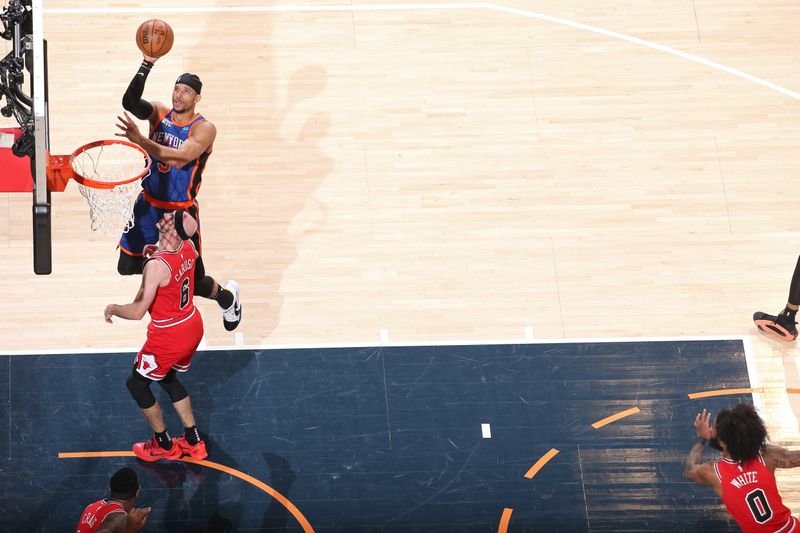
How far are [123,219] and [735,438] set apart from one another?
5.27m

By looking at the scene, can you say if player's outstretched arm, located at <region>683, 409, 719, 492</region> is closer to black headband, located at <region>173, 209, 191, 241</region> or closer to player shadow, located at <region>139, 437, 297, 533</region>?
player shadow, located at <region>139, 437, 297, 533</region>

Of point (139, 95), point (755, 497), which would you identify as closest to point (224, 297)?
point (139, 95)

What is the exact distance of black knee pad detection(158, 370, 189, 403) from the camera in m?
6.96

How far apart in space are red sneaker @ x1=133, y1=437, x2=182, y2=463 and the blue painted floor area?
0.28 ft

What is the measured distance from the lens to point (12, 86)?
7.12 meters

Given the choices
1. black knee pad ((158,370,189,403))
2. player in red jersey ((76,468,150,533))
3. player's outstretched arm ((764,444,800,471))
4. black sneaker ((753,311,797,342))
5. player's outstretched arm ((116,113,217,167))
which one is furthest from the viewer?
black sneaker ((753,311,797,342))

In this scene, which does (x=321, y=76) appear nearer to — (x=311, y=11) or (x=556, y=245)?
(x=311, y=11)

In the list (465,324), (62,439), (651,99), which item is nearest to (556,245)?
(465,324)

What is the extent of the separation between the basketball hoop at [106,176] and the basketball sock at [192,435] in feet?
5.56

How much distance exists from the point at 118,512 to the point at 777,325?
218 inches

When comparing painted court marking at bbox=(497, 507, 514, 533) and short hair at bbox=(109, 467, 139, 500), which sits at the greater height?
short hair at bbox=(109, 467, 139, 500)

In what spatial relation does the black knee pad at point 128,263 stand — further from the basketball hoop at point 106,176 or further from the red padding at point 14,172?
the red padding at point 14,172

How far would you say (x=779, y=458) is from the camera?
6.23 m

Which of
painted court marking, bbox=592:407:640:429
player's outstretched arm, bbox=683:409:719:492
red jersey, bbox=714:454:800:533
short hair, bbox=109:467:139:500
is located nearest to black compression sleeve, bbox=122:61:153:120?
short hair, bbox=109:467:139:500
